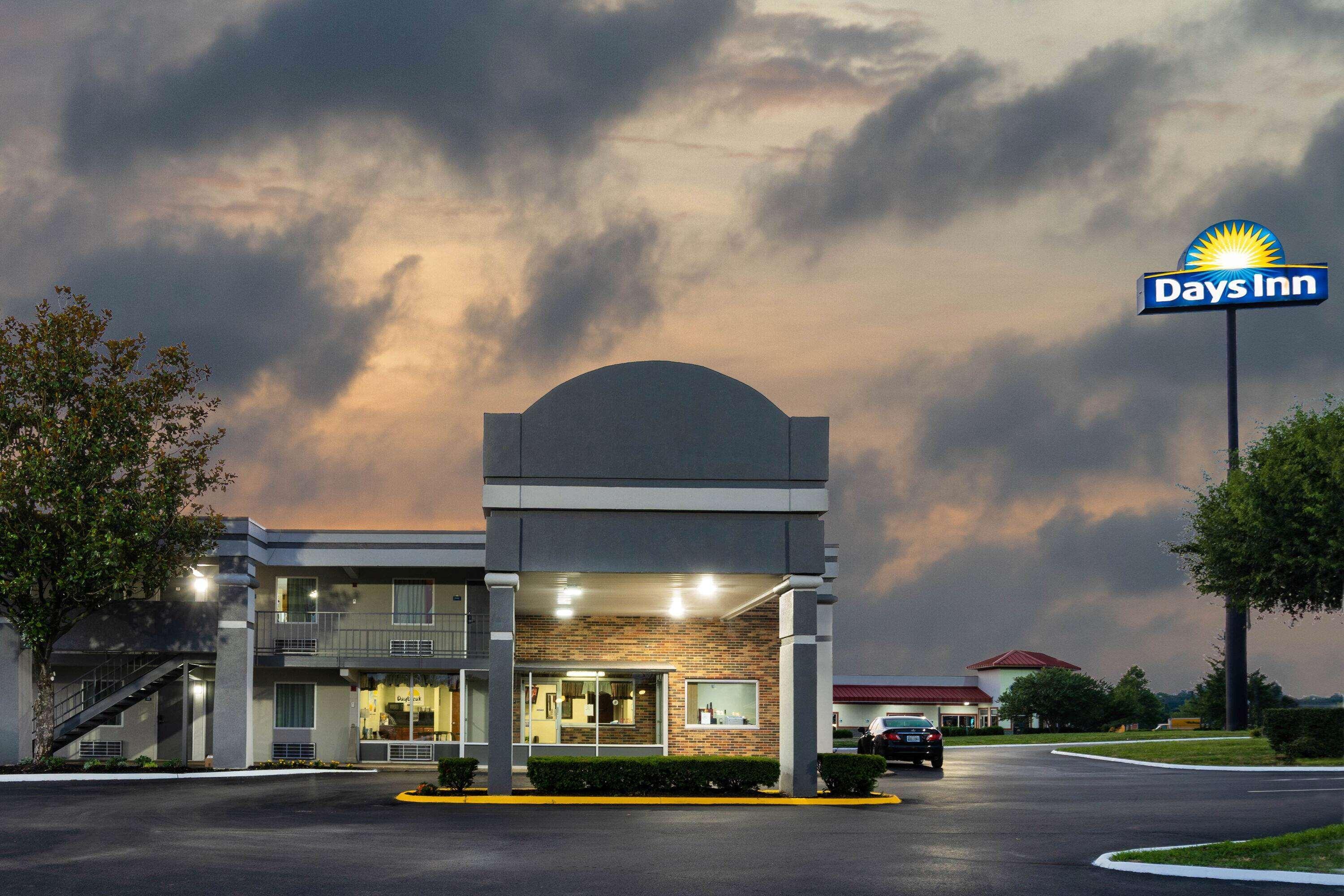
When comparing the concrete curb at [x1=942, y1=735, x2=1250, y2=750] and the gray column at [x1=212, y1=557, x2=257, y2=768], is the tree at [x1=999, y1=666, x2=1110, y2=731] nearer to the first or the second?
the concrete curb at [x1=942, y1=735, x2=1250, y2=750]

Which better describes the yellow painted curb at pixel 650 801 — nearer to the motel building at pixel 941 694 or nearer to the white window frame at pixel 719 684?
the white window frame at pixel 719 684

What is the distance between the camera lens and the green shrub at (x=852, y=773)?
80.0ft

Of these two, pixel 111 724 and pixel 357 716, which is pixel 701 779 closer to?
pixel 357 716

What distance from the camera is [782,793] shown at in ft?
80.6

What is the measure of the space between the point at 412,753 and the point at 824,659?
12.3m

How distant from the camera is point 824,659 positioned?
118 ft

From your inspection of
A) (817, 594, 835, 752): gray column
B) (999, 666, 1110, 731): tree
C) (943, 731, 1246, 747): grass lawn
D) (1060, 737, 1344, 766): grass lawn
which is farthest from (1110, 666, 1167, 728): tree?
(817, 594, 835, 752): gray column

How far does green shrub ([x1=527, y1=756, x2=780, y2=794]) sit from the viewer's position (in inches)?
955

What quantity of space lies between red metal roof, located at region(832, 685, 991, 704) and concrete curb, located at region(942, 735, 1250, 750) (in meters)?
29.5

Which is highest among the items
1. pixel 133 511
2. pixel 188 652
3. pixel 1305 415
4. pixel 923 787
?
pixel 1305 415

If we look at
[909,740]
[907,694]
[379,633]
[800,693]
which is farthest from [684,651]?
[907,694]

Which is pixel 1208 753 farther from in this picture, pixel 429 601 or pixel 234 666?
pixel 234 666

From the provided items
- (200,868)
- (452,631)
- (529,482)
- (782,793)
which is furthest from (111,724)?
(200,868)

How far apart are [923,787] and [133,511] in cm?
2003
